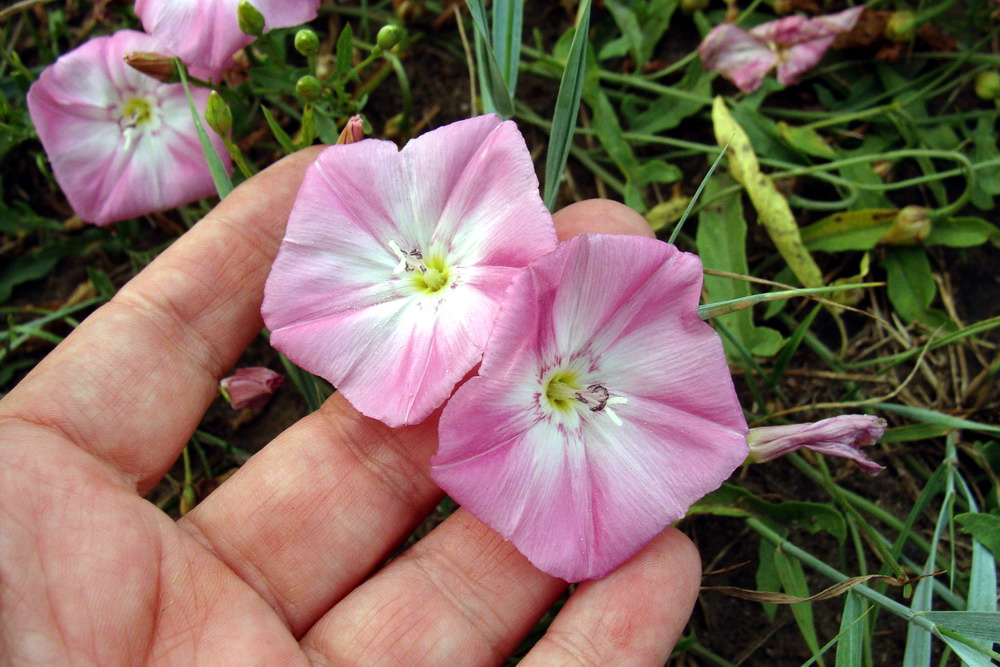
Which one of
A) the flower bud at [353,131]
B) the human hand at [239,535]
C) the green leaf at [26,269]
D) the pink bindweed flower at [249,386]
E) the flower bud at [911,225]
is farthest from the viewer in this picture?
the green leaf at [26,269]

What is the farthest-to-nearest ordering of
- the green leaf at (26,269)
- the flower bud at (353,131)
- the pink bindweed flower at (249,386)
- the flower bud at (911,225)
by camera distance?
the green leaf at (26,269)
the flower bud at (911,225)
the pink bindweed flower at (249,386)
the flower bud at (353,131)

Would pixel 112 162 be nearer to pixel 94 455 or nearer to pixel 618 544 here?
pixel 94 455

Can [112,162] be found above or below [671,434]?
above

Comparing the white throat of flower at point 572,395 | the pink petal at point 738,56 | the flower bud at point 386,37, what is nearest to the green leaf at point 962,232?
the pink petal at point 738,56

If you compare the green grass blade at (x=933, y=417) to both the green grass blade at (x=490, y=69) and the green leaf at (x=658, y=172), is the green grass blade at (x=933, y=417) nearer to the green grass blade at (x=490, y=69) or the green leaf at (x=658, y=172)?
the green leaf at (x=658, y=172)

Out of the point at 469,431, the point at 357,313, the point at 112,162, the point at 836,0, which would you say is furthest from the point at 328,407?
the point at 836,0

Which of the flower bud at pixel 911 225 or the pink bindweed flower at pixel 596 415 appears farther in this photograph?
the flower bud at pixel 911 225
